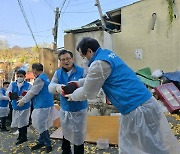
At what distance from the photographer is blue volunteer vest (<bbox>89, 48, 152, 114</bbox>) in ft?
6.89

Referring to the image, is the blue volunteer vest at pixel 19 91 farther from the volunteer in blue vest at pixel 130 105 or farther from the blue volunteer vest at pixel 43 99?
the volunteer in blue vest at pixel 130 105

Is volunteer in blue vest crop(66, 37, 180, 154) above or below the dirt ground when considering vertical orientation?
above

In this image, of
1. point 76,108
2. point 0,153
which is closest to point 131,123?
point 76,108

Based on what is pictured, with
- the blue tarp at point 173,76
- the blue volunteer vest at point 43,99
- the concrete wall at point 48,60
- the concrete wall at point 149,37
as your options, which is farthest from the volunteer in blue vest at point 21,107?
the concrete wall at point 149,37

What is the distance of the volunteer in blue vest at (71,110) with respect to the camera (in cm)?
320

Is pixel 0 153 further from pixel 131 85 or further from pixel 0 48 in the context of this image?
pixel 0 48

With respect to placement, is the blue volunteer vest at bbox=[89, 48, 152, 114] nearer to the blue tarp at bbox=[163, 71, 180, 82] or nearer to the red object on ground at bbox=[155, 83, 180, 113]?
the red object on ground at bbox=[155, 83, 180, 113]

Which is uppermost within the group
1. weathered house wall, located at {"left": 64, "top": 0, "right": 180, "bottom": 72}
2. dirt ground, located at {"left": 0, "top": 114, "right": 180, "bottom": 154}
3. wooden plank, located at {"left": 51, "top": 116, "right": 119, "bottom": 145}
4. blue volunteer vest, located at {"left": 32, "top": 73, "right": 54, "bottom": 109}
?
weathered house wall, located at {"left": 64, "top": 0, "right": 180, "bottom": 72}

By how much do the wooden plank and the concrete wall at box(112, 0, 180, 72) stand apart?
16.2 feet

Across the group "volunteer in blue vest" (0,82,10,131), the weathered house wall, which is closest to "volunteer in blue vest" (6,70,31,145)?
"volunteer in blue vest" (0,82,10,131)

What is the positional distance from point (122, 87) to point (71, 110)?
4.14 ft

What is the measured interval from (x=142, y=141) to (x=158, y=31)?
7450 millimetres

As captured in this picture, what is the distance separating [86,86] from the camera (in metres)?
2.15

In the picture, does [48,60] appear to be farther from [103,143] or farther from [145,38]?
[103,143]
